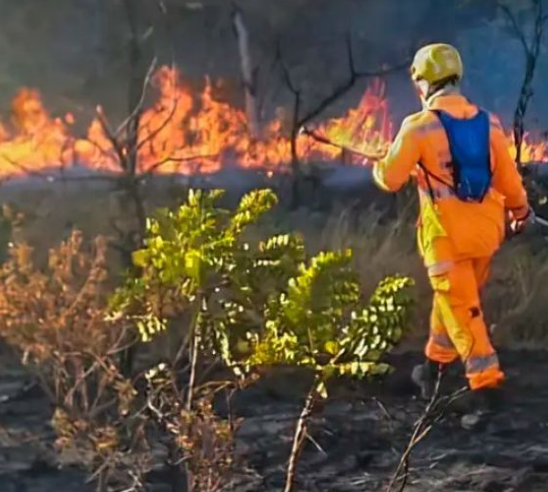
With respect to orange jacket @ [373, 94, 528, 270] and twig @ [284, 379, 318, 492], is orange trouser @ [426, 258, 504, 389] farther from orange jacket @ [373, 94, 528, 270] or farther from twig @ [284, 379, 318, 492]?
twig @ [284, 379, 318, 492]

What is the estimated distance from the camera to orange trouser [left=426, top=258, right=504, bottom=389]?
2.33 metres

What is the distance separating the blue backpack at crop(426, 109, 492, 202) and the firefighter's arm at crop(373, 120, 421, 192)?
7 centimetres

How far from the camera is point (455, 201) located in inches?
90.1

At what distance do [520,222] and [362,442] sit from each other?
54cm

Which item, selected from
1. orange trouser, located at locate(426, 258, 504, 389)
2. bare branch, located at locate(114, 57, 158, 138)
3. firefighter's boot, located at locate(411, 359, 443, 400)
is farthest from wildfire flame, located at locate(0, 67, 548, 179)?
firefighter's boot, located at locate(411, 359, 443, 400)

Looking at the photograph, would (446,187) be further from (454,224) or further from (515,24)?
(515,24)

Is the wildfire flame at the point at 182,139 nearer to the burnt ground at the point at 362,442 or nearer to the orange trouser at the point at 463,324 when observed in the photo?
the orange trouser at the point at 463,324

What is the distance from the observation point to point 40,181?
2.42m

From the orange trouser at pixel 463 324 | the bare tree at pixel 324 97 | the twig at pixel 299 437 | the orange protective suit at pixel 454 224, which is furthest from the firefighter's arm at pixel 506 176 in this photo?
the twig at pixel 299 437

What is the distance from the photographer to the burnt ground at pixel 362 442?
92.4 inches

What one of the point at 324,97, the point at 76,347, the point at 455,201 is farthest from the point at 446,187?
the point at 76,347

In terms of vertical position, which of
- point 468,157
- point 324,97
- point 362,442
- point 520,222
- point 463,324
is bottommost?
point 362,442

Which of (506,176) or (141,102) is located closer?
(506,176)

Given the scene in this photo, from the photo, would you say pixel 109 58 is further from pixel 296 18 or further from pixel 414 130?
pixel 414 130
